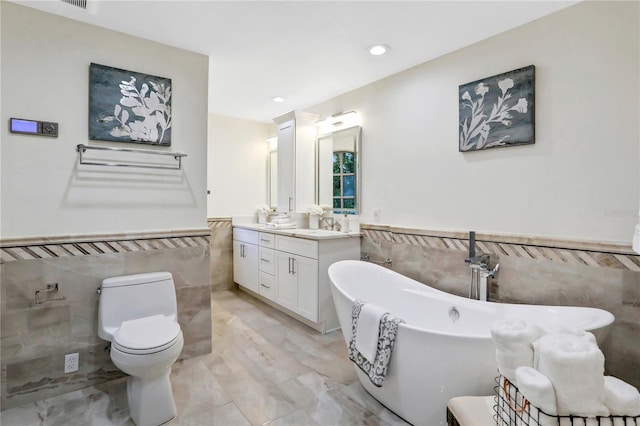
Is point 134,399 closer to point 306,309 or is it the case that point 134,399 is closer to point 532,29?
point 306,309

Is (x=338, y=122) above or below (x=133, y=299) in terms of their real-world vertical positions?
above

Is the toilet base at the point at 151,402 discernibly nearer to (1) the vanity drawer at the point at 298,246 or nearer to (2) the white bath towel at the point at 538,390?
(1) the vanity drawer at the point at 298,246

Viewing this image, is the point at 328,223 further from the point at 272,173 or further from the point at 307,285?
the point at 272,173

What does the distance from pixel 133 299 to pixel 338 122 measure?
259 cm

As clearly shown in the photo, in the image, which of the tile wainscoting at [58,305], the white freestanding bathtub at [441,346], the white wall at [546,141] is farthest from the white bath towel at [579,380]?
the tile wainscoting at [58,305]

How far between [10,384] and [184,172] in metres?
1.70

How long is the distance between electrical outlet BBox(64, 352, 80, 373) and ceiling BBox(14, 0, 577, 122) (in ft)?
7.30

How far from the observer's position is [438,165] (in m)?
2.67

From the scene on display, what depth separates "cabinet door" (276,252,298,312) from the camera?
3.32 meters

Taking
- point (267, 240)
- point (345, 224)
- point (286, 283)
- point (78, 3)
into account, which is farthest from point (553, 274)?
point (78, 3)

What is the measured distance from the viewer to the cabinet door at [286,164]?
152 inches

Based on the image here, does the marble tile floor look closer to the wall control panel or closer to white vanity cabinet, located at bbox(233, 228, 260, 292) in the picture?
white vanity cabinet, located at bbox(233, 228, 260, 292)

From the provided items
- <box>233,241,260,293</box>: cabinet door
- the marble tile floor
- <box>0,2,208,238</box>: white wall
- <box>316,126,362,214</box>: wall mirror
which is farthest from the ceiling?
the marble tile floor

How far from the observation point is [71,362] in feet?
7.01
